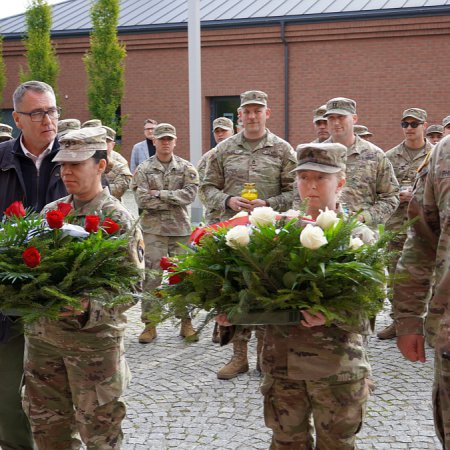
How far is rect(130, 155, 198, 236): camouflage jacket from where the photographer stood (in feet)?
26.5

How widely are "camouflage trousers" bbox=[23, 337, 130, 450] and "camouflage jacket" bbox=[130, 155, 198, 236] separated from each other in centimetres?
424

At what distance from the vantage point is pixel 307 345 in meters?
3.49

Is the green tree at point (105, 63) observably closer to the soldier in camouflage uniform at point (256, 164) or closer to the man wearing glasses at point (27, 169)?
the soldier in camouflage uniform at point (256, 164)

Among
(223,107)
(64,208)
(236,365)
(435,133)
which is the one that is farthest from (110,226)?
(223,107)

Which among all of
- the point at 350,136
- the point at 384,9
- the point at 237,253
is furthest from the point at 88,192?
the point at 384,9

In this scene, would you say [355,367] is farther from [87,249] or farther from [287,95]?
[287,95]

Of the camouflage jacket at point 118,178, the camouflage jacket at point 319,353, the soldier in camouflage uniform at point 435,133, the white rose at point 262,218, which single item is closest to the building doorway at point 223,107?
the soldier in camouflage uniform at point 435,133

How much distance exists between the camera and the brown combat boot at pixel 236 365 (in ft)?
19.9

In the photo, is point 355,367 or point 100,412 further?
point 100,412

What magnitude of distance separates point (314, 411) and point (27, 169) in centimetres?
218

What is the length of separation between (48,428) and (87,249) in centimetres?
105

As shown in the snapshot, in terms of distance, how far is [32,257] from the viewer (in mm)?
3297

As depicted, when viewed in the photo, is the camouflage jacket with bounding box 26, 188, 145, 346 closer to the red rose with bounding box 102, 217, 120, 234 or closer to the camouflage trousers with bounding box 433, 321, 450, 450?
the red rose with bounding box 102, 217, 120, 234

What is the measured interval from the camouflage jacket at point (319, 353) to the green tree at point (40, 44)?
2211cm
